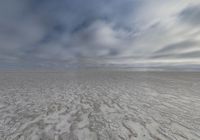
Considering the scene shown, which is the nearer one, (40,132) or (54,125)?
(40,132)

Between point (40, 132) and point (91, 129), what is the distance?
2061 millimetres

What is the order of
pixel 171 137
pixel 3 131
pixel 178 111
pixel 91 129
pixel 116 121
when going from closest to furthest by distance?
1. pixel 171 137
2. pixel 3 131
3. pixel 91 129
4. pixel 116 121
5. pixel 178 111

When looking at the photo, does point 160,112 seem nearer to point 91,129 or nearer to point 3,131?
point 91,129

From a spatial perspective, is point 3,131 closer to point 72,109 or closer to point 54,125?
point 54,125

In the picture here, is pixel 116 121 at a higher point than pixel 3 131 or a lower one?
lower

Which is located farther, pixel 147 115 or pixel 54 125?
pixel 147 115

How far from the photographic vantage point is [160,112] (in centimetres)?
554

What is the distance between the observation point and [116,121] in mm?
4691

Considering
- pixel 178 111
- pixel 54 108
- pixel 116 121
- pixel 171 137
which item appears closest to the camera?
pixel 171 137

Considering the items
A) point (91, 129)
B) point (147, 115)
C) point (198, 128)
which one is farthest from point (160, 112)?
point (91, 129)

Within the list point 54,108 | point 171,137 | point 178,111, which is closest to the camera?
point 171,137

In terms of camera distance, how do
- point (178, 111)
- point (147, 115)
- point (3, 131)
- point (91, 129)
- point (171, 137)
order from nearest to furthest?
point (171, 137) < point (3, 131) < point (91, 129) < point (147, 115) < point (178, 111)

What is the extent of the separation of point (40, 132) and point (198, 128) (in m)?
6.72

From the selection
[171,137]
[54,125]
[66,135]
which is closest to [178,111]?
[171,137]
